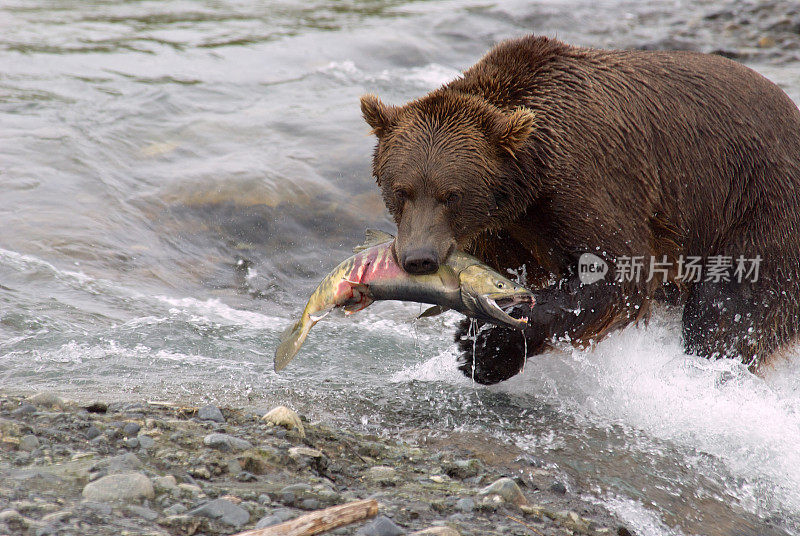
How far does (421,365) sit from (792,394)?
2.59m

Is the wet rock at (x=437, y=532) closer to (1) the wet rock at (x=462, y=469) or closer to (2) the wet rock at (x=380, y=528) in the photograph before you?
(2) the wet rock at (x=380, y=528)

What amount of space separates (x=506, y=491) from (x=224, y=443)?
4.27 ft

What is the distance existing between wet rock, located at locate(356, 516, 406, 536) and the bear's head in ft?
5.25

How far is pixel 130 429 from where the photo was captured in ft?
13.5

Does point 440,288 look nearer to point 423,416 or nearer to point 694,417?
point 423,416

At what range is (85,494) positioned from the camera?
345 centimetres

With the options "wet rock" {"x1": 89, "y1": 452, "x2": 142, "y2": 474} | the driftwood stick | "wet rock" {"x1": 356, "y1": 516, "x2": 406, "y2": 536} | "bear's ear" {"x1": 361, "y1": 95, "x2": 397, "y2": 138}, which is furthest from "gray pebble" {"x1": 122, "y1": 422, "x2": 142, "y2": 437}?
"bear's ear" {"x1": 361, "y1": 95, "x2": 397, "y2": 138}

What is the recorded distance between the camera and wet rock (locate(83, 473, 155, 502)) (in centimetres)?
346

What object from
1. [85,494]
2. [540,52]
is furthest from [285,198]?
[85,494]

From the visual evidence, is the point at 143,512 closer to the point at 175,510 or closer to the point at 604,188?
the point at 175,510

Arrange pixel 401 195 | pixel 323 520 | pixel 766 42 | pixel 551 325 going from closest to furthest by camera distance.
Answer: pixel 323 520
pixel 401 195
pixel 551 325
pixel 766 42

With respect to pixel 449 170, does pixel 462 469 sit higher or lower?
lower

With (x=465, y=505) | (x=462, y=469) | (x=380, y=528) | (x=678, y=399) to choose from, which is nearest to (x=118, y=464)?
(x=380, y=528)

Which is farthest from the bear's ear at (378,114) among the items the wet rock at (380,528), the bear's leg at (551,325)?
the wet rock at (380,528)
